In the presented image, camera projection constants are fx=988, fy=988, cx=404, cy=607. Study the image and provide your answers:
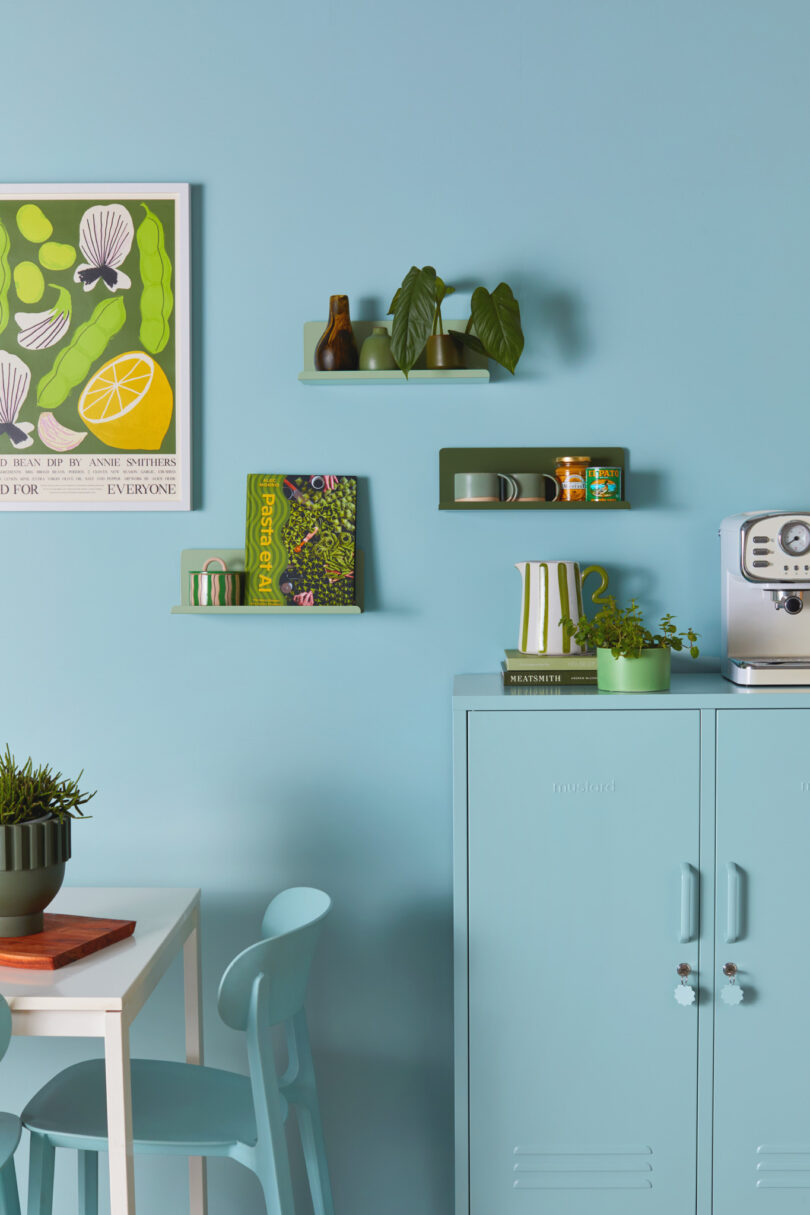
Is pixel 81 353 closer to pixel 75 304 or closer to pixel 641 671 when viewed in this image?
pixel 75 304

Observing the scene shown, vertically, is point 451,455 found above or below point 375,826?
above

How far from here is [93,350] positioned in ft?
6.84

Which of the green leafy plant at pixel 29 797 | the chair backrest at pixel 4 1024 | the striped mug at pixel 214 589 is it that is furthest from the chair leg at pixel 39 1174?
the striped mug at pixel 214 589

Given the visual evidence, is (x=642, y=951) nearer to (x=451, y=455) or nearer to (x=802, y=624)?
(x=802, y=624)

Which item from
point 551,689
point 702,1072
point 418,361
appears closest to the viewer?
point 702,1072

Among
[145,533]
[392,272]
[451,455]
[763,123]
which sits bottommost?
[145,533]

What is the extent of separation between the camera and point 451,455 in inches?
81.6

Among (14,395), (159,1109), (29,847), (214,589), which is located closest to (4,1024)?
(29,847)

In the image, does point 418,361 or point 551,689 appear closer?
point 551,689

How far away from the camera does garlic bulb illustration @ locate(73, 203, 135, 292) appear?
2.07 metres

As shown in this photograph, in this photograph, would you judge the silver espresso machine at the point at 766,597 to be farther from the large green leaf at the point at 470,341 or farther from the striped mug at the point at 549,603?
the large green leaf at the point at 470,341

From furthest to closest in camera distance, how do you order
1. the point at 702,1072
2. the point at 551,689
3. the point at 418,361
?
the point at 418,361 < the point at 551,689 < the point at 702,1072

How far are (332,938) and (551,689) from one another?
A: 75 cm

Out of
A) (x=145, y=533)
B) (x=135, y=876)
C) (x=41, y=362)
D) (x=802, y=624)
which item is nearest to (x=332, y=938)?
(x=135, y=876)
